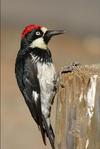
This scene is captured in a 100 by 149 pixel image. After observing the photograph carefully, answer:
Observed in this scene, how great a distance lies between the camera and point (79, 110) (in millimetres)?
4125

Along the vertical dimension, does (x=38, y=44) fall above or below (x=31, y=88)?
above

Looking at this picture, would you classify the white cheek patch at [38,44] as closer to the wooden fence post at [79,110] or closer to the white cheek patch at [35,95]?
the white cheek patch at [35,95]

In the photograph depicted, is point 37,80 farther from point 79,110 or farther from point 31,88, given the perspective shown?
point 79,110

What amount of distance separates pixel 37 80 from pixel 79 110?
5.58ft

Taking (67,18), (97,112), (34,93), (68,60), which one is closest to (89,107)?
(97,112)

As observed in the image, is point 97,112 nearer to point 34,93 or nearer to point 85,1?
point 34,93

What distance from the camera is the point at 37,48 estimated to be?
5961 mm

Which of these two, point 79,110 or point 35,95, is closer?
point 79,110

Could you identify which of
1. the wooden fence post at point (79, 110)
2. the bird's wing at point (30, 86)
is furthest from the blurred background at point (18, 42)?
the wooden fence post at point (79, 110)

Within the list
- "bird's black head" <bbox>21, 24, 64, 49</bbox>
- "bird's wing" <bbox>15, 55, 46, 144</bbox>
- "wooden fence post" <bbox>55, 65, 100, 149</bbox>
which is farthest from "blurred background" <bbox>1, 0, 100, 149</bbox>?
"wooden fence post" <bbox>55, 65, 100, 149</bbox>

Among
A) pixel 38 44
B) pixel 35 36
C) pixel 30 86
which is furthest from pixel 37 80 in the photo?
pixel 35 36

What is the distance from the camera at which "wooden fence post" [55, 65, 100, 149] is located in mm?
4043

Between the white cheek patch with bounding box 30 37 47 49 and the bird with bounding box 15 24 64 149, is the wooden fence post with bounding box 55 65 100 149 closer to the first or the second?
the bird with bounding box 15 24 64 149

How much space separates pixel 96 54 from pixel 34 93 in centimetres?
594
